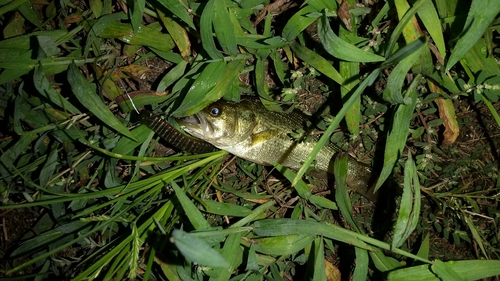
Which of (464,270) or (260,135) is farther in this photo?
(260,135)

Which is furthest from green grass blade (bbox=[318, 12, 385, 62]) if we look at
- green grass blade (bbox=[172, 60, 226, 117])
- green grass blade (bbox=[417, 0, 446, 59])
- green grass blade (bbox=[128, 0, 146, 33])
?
green grass blade (bbox=[128, 0, 146, 33])

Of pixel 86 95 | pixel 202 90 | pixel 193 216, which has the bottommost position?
pixel 193 216

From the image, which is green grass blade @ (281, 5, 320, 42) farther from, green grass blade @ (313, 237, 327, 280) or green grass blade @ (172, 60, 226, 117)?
green grass blade @ (313, 237, 327, 280)

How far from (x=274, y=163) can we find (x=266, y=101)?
0.47 meters

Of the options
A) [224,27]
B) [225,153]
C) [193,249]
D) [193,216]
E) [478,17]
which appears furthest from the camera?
[225,153]

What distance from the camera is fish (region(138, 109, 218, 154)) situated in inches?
94.7

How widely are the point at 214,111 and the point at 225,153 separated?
1.26 ft

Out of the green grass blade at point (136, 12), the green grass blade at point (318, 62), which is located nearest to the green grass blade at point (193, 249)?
the green grass blade at point (318, 62)

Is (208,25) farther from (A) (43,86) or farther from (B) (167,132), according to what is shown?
(A) (43,86)

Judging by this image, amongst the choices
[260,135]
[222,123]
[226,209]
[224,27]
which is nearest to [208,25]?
[224,27]

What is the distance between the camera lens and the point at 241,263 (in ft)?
8.52

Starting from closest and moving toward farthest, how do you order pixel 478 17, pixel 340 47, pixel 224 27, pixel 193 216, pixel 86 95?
pixel 478 17
pixel 340 47
pixel 193 216
pixel 224 27
pixel 86 95

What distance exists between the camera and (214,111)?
2494mm

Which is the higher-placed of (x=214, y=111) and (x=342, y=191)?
(x=214, y=111)
